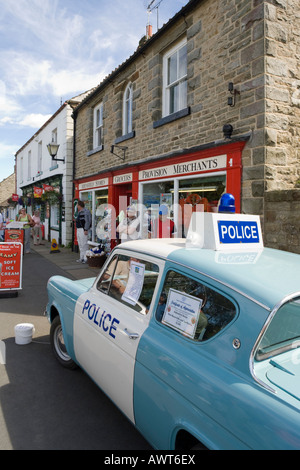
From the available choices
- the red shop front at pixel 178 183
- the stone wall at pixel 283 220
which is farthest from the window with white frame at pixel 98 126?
the stone wall at pixel 283 220

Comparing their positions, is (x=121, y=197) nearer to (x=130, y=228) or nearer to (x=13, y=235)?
(x=130, y=228)

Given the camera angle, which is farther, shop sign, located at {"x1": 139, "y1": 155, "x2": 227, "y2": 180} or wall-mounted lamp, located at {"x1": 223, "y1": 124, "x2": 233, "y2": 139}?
shop sign, located at {"x1": 139, "y1": 155, "x2": 227, "y2": 180}

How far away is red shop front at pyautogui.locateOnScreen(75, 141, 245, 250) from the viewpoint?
6.09 meters

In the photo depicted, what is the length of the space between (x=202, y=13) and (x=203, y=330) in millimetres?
7082

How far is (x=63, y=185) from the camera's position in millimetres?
14898

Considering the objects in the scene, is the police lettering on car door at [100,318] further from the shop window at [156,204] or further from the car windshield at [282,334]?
the shop window at [156,204]

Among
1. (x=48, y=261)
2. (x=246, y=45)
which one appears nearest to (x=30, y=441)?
(x=246, y=45)

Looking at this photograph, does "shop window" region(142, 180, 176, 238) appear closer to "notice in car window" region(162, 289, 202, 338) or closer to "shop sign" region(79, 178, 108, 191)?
"shop sign" region(79, 178, 108, 191)

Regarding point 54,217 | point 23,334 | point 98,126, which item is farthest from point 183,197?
point 54,217

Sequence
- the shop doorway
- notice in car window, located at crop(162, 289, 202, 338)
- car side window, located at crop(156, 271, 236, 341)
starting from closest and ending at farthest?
car side window, located at crop(156, 271, 236, 341), notice in car window, located at crop(162, 289, 202, 338), the shop doorway

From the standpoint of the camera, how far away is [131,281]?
8.74 feet

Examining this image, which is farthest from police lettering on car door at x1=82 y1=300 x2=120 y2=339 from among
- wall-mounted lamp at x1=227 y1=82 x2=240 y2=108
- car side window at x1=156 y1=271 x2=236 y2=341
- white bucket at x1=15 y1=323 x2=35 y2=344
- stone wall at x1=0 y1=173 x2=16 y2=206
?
stone wall at x1=0 y1=173 x2=16 y2=206

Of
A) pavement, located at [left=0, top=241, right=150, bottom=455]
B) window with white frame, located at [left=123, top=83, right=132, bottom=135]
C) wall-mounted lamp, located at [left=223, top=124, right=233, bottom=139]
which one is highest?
window with white frame, located at [left=123, top=83, right=132, bottom=135]

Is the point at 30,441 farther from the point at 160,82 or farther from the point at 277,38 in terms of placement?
the point at 160,82
